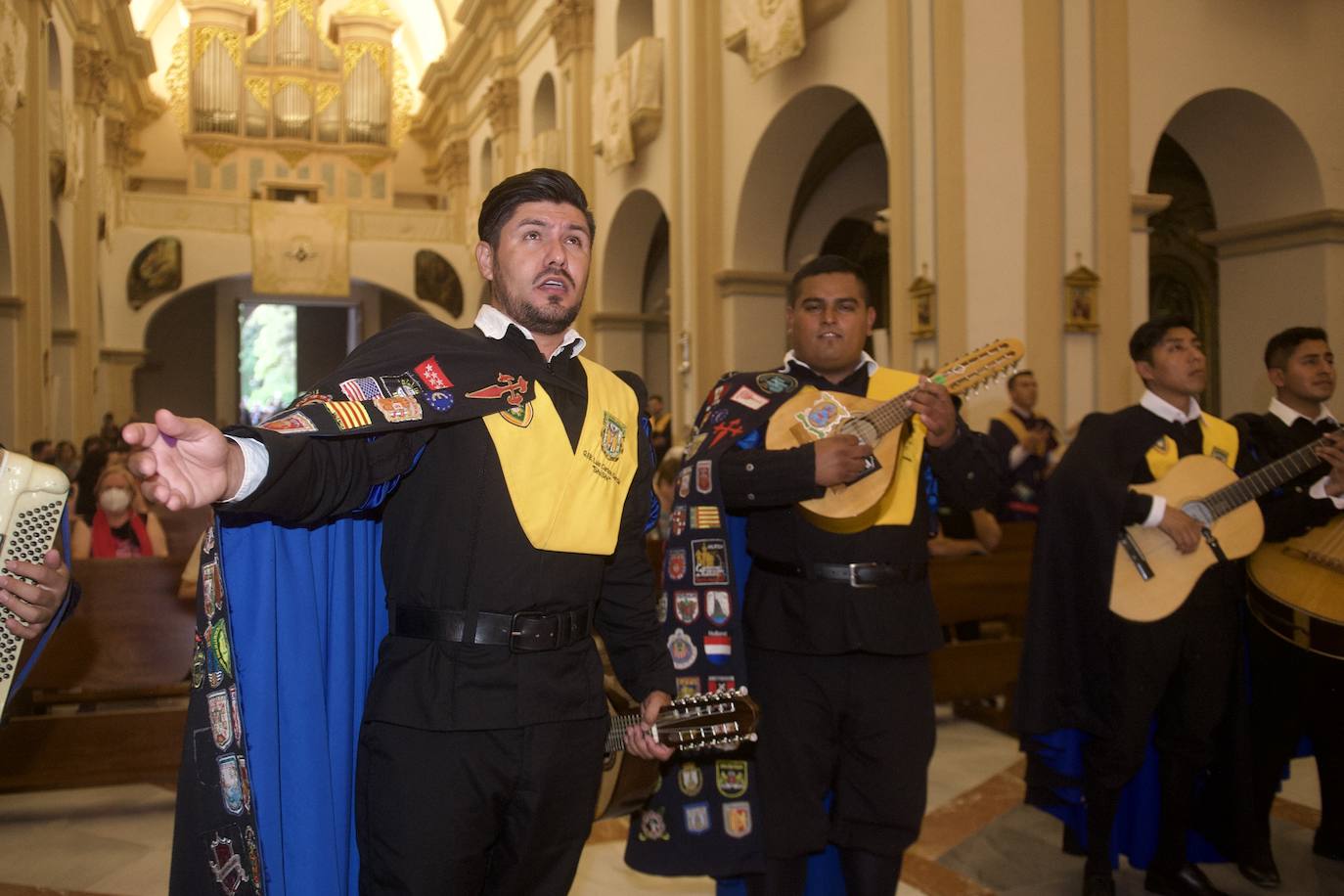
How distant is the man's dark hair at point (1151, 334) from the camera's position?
3574 millimetres

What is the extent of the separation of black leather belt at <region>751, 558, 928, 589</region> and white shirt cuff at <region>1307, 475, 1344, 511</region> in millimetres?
1479

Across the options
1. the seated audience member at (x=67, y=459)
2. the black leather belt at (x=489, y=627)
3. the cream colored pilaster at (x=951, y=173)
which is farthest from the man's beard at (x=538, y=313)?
the seated audience member at (x=67, y=459)

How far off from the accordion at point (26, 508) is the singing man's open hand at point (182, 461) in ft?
2.26

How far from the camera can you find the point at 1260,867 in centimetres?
377

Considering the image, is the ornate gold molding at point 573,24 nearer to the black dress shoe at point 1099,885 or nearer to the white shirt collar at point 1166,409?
the white shirt collar at point 1166,409

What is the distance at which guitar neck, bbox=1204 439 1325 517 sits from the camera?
3410mm

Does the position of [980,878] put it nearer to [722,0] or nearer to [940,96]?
[940,96]

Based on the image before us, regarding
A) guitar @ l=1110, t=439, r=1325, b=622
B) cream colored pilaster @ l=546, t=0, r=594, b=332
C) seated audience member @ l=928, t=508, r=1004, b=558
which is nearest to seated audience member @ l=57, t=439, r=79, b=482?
cream colored pilaster @ l=546, t=0, r=594, b=332

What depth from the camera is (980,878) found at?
12.6ft

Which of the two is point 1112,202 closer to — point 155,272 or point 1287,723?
point 1287,723

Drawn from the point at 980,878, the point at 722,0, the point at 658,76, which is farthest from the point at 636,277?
the point at 980,878

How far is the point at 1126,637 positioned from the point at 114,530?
5.00 meters

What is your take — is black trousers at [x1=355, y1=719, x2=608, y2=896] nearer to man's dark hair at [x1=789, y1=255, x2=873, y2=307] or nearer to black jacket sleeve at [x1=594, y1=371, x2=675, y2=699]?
black jacket sleeve at [x1=594, y1=371, x2=675, y2=699]

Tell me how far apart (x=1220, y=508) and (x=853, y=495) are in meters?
1.25
